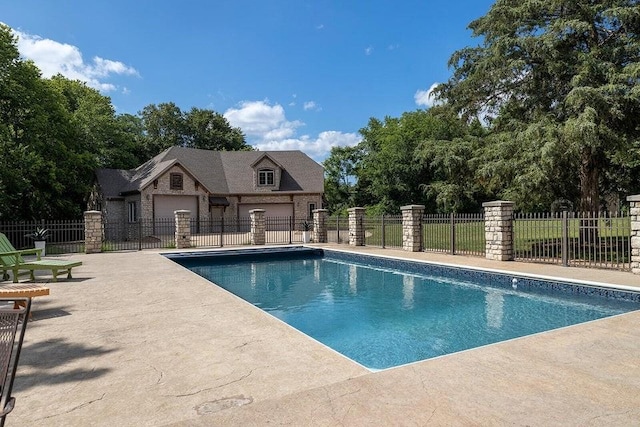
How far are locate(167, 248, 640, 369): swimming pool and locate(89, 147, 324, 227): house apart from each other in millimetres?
16702

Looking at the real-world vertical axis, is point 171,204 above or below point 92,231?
above

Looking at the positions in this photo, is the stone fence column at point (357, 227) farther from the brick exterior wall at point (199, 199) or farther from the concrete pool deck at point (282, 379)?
the brick exterior wall at point (199, 199)

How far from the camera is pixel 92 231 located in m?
17.2

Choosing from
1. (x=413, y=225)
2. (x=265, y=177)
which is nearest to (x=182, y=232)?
(x=413, y=225)

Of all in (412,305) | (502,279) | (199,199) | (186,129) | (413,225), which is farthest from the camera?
(186,129)

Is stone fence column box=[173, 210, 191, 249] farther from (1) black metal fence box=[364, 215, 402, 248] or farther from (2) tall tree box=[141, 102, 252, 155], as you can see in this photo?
(2) tall tree box=[141, 102, 252, 155]

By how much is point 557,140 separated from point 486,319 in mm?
7916

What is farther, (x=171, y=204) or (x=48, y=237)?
(x=171, y=204)

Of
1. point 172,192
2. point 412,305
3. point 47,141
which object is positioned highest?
point 47,141

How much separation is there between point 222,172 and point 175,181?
20.1 feet

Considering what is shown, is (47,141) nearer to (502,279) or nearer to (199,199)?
(199,199)

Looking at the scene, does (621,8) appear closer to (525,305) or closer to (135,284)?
(525,305)

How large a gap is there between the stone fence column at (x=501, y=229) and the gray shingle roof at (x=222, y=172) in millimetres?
21974

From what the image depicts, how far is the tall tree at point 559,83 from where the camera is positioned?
41.3 feet
